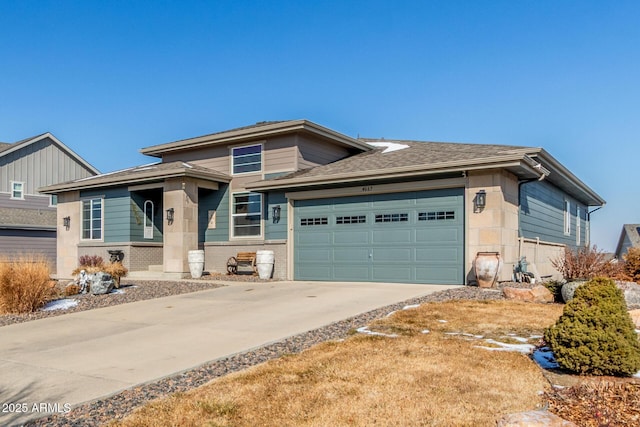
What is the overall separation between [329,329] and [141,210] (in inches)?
529

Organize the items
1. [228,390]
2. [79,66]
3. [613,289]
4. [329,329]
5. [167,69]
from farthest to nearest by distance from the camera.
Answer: [167,69] → [79,66] → [329,329] → [613,289] → [228,390]

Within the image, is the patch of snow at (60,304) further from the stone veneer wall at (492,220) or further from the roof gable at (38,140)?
the roof gable at (38,140)

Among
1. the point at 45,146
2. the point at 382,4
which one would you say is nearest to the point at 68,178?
the point at 45,146

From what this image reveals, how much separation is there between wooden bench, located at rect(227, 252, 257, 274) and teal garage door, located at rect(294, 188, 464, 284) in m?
1.75

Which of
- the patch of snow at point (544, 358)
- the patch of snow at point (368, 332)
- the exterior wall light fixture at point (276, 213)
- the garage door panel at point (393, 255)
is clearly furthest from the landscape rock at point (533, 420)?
the exterior wall light fixture at point (276, 213)

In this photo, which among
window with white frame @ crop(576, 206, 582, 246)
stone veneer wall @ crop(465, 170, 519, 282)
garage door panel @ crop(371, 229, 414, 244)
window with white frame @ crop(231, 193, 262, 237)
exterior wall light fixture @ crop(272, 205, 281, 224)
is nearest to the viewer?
stone veneer wall @ crop(465, 170, 519, 282)

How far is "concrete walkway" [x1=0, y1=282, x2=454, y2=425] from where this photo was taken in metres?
5.15

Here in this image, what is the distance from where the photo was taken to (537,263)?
1586 cm

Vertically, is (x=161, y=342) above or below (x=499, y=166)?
below

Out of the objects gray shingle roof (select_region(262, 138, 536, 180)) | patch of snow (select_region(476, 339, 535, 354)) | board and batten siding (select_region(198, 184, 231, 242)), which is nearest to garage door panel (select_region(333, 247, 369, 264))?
gray shingle roof (select_region(262, 138, 536, 180))

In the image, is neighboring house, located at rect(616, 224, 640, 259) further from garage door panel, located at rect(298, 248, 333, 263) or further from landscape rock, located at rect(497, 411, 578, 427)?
landscape rock, located at rect(497, 411, 578, 427)

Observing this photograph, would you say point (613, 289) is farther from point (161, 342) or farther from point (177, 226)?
point (177, 226)

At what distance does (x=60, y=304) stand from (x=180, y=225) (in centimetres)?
625

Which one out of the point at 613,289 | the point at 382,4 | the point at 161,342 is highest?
the point at 382,4
